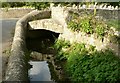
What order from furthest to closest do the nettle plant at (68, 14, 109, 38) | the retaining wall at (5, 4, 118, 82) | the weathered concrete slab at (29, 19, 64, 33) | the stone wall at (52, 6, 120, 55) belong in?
1. the weathered concrete slab at (29, 19, 64, 33)
2. the nettle plant at (68, 14, 109, 38)
3. the stone wall at (52, 6, 120, 55)
4. the retaining wall at (5, 4, 118, 82)

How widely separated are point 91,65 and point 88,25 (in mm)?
3681

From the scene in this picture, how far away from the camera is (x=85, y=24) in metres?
18.7

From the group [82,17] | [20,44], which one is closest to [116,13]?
[82,17]

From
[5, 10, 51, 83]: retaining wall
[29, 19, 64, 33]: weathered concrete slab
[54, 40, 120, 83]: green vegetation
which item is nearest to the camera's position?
[5, 10, 51, 83]: retaining wall

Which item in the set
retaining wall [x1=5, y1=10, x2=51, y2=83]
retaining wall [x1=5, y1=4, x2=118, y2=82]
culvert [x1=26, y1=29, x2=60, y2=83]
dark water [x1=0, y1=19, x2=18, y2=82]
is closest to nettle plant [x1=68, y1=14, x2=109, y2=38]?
retaining wall [x1=5, y1=4, x2=118, y2=82]

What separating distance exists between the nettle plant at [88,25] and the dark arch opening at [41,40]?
2.69 metres

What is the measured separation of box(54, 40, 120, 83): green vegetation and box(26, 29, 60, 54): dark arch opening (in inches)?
146

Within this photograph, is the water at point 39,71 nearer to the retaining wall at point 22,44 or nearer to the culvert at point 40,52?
the culvert at point 40,52

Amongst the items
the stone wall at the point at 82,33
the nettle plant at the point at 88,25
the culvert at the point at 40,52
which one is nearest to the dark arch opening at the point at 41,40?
the culvert at the point at 40,52

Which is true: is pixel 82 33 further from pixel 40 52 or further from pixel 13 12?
pixel 13 12

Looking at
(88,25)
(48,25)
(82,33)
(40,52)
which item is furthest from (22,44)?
(48,25)

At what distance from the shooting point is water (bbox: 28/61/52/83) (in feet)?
54.4

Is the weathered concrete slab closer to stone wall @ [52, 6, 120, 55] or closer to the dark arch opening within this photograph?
stone wall @ [52, 6, 120, 55]

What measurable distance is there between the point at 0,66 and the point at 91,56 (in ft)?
14.8
